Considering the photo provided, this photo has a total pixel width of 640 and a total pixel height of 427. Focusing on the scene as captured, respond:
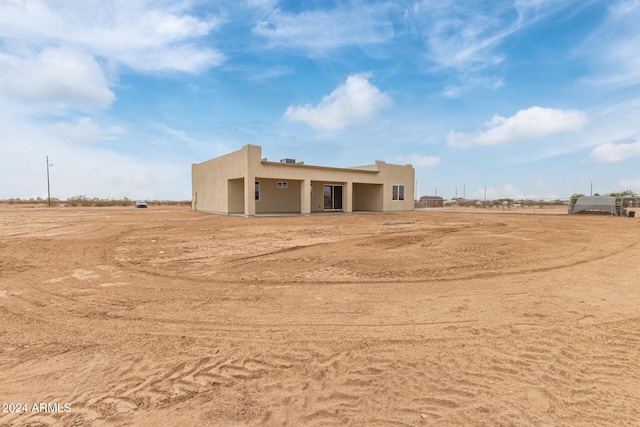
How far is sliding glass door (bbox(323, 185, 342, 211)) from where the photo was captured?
2683 cm

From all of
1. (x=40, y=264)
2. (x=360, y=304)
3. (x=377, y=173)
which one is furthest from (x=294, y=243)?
(x=377, y=173)

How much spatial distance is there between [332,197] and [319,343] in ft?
77.9

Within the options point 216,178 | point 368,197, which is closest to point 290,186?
point 216,178

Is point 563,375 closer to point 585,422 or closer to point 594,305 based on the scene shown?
point 585,422


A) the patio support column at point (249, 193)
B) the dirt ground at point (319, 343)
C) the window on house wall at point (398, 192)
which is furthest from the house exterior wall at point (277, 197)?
the dirt ground at point (319, 343)

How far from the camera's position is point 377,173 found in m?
27.3

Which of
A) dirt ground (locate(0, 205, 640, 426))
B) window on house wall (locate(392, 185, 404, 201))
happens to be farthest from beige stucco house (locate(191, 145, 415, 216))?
dirt ground (locate(0, 205, 640, 426))

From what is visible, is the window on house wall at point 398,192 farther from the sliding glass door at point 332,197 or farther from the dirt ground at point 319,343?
the dirt ground at point 319,343

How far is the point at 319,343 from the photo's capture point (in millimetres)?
3576

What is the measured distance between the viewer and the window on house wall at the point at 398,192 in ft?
95.7

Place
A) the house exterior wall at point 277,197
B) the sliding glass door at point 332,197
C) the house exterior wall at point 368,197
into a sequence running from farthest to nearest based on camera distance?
1. the house exterior wall at point 368,197
2. the sliding glass door at point 332,197
3. the house exterior wall at point 277,197

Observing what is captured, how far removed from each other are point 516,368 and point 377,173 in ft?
81.8

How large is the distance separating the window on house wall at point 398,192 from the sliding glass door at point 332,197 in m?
5.28

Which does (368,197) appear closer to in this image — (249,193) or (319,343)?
(249,193)
